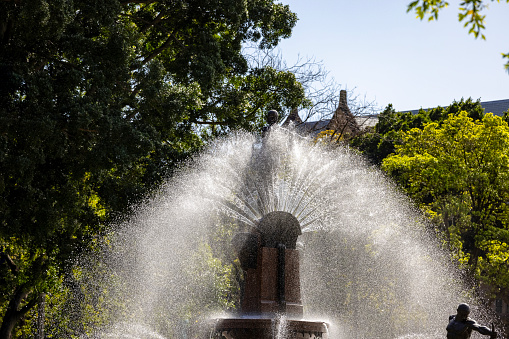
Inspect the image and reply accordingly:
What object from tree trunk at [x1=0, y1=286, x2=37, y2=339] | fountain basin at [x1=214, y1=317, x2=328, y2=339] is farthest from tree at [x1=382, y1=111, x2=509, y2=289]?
fountain basin at [x1=214, y1=317, x2=328, y2=339]

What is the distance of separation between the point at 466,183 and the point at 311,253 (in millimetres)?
7242

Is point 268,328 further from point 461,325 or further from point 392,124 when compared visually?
point 392,124

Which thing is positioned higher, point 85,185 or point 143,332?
point 85,185

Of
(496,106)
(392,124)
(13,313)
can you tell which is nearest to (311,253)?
(13,313)

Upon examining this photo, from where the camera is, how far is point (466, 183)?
75.8ft

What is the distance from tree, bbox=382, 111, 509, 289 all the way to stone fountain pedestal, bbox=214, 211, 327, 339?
50.5 ft

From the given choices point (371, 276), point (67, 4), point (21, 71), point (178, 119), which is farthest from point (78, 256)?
point (371, 276)

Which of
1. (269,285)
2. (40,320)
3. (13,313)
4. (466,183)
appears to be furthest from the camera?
(466,183)

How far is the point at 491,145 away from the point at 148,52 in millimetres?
15001

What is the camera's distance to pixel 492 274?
2680cm

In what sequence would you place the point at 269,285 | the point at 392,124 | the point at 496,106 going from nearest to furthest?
the point at 269,285, the point at 392,124, the point at 496,106

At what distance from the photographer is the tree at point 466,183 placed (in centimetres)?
2314

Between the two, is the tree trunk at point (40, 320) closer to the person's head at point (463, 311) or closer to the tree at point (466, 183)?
the person's head at point (463, 311)

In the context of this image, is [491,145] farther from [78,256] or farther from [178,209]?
[78,256]
